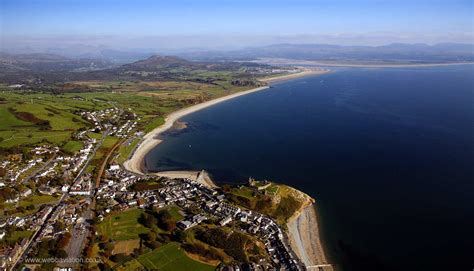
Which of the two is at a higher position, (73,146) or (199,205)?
(199,205)

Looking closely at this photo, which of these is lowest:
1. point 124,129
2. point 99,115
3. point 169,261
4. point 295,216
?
point 124,129

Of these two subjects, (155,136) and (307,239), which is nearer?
(307,239)

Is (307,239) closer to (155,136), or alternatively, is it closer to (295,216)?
(295,216)

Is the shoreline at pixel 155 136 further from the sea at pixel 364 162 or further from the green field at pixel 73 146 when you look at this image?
the green field at pixel 73 146

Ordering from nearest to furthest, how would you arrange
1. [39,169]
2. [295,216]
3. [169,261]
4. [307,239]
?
1. [169,261]
2. [307,239]
3. [295,216]
4. [39,169]

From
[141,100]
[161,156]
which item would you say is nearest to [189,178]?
[161,156]

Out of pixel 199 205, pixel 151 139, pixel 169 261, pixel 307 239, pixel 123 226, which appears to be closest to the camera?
pixel 169 261

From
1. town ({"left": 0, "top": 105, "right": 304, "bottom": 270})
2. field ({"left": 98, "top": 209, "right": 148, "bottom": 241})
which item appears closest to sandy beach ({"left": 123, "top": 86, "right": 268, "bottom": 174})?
town ({"left": 0, "top": 105, "right": 304, "bottom": 270})

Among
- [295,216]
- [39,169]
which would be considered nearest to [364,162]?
[295,216]
